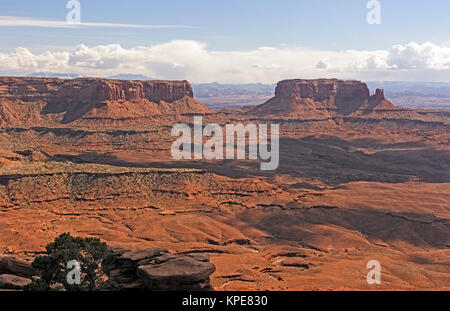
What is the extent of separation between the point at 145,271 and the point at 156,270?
2.36ft

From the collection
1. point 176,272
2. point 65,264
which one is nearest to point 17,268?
point 65,264

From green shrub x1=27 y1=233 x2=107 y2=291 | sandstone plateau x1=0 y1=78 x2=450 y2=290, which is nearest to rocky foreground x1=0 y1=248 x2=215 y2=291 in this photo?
sandstone plateau x1=0 y1=78 x2=450 y2=290

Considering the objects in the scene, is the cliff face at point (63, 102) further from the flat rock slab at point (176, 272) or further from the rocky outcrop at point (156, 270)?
the flat rock slab at point (176, 272)

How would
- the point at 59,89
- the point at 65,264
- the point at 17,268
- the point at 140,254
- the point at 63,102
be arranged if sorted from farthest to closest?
the point at 59,89
the point at 63,102
the point at 17,268
the point at 140,254
the point at 65,264

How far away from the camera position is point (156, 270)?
26984mm

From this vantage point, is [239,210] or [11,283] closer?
[11,283]

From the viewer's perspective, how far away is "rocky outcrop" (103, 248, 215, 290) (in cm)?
2636

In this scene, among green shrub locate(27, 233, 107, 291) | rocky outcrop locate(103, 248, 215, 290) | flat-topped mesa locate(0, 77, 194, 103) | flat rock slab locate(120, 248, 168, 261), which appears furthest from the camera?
flat-topped mesa locate(0, 77, 194, 103)

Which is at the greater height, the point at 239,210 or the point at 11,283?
the point at 11,283

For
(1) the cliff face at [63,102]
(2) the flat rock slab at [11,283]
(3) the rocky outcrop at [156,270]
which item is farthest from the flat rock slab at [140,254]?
(1) the cliff face at [63,102]

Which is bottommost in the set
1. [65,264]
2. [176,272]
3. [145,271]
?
[65,264]

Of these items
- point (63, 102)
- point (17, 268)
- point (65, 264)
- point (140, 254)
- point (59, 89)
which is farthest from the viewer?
point (59, 89)

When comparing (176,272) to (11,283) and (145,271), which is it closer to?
(145,271)

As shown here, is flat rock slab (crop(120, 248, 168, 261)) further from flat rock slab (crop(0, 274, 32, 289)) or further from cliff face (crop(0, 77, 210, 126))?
cliff face (crop(0, 77, 210, 126))
